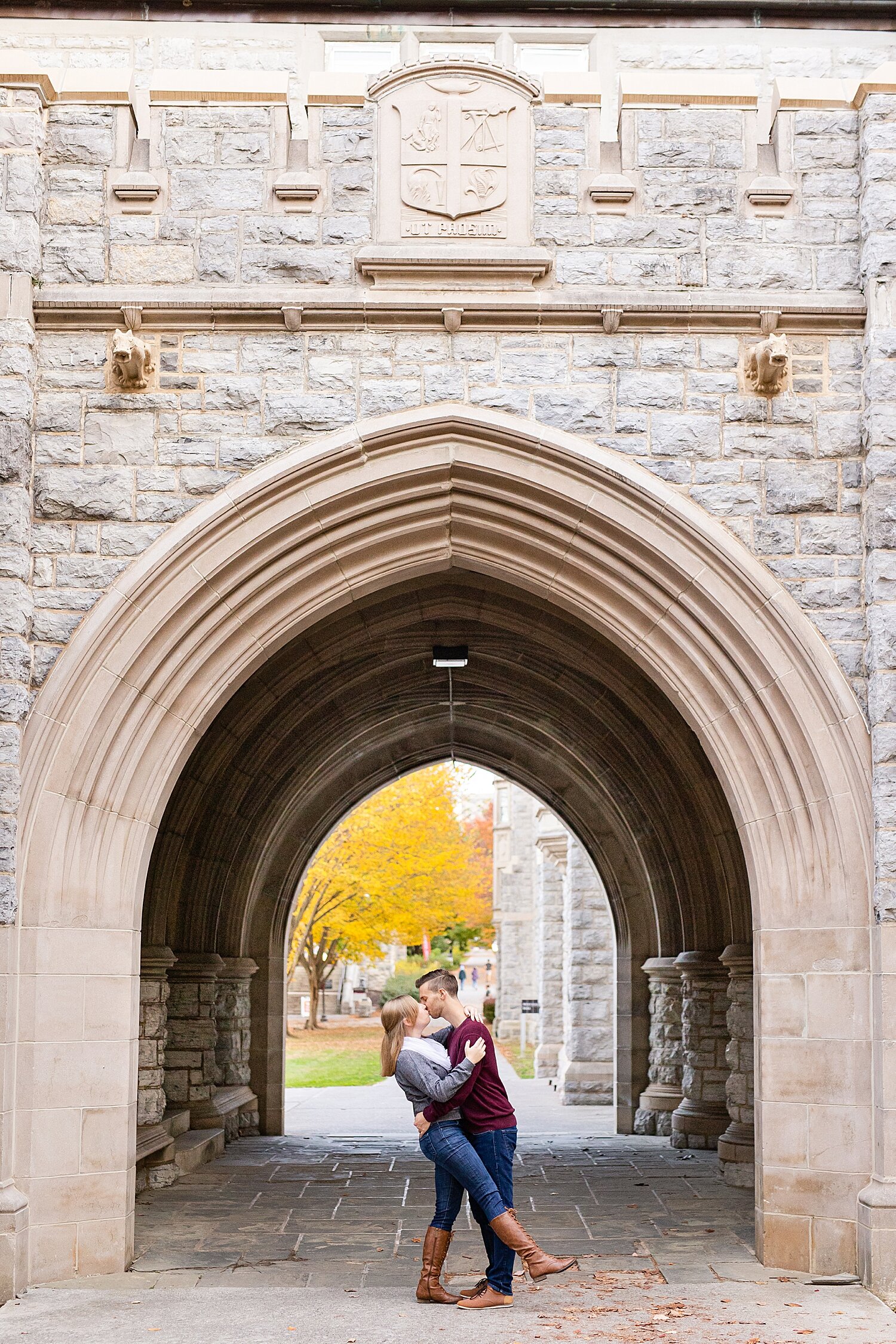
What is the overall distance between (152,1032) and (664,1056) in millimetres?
5354

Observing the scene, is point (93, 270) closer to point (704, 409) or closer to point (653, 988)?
point (704, 409)

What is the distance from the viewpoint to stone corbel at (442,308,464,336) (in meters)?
6.79

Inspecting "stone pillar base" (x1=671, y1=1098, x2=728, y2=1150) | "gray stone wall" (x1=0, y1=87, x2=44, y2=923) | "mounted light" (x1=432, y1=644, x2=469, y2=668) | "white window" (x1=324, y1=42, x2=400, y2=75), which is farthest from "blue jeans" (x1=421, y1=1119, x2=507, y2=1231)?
"white window" (x1=324, y1=42, x2=400, y2=75)

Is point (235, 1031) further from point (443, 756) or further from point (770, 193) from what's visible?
point (770, 193)

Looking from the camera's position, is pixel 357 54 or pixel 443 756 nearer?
pixel 357 54

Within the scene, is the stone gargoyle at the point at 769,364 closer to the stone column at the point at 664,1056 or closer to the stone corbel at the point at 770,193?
the stone corbel at the point at 770,193

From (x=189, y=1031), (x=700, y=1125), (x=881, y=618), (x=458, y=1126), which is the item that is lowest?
(x=700, y=1125)

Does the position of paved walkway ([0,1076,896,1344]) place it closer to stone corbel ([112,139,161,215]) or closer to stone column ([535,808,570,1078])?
stone corbel ([112,139,161,215])

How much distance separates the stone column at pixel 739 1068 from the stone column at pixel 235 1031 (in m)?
4.22

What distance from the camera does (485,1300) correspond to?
5.75 metres

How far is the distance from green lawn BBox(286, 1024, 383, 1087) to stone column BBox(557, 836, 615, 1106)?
3.60 metres

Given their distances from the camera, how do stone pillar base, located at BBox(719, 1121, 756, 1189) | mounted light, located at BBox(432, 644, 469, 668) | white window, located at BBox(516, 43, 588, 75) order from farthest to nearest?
mounted light, located at BBox(432, 644, 469, 668), white window, located at BBox(516, 43, 588, 75), stone pillar base, located at BBox(719, 1121, 756, 1189)

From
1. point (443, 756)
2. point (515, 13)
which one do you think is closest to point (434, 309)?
point (515, 13)

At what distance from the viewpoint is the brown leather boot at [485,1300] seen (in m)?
5.73
